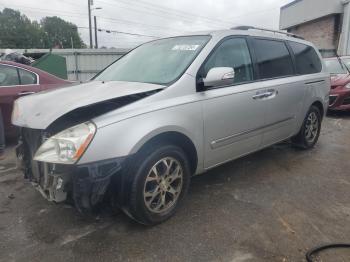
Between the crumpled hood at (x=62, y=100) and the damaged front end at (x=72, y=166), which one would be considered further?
the crumpled hood at (x=62, y=100)

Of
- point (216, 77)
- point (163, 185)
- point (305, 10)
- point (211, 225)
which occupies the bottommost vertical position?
point (211, 225)

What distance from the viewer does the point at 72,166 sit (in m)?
2.38

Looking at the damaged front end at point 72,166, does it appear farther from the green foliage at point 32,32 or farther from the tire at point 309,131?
the green foliage at point 32,32

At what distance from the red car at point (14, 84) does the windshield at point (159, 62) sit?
2085 mm

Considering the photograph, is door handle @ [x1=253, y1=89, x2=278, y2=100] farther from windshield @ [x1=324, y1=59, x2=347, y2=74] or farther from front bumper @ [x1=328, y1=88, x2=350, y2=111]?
windshield @ [x1=324, y1=59, x2=347, y2=74]

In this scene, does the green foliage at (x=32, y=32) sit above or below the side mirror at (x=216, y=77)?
above

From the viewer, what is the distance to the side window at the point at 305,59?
4.71 m

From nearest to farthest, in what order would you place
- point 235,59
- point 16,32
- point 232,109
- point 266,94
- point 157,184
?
point 157,184, point 232,109, point 235,59, point 266,94, point 16,32

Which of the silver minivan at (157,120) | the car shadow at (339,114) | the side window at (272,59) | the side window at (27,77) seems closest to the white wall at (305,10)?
the car shadow at (339,114)

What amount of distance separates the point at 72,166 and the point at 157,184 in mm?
802

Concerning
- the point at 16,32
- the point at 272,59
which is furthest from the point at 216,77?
the point at 16,32

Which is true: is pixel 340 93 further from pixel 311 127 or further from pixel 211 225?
pixel 211 225

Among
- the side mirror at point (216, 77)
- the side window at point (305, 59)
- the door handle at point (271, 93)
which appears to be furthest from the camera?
the side window at point (305, 59)

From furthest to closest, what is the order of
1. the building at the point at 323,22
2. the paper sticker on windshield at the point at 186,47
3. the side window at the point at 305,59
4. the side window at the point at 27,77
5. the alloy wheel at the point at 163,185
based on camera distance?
the building at the point at 323,22 → the side window at the point at 27,77 → the side window at the point at 305,59 → the paper sticker on windshield at the point at 186,47 → the alloy wheel at the point at 163,185
